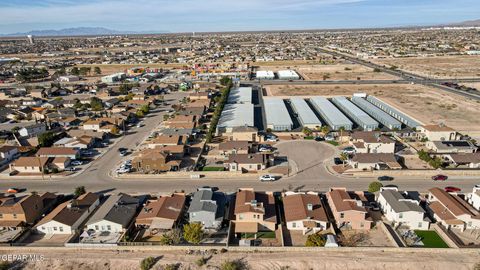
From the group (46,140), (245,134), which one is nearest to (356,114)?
(245,134)

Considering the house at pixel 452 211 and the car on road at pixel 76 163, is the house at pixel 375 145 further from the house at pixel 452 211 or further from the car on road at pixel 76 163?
the car on road at pixel 76 163

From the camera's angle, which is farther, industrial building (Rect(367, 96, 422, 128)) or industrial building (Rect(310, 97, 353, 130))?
industrial building (Rect(367, 96, 422, 128))

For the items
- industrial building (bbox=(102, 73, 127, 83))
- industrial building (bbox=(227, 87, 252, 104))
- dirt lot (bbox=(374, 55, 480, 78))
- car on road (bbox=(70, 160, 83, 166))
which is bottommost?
car on road (bbox=(70, 160, 83, 166))

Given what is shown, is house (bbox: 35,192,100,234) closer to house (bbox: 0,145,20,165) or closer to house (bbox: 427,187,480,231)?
house (bbox: 0,145,20,165)

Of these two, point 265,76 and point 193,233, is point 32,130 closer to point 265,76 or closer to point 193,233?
point 193,233

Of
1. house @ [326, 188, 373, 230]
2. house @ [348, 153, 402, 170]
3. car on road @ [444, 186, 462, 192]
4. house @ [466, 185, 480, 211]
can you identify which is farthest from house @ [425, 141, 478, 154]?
house @ [326, 188, 373, 230]

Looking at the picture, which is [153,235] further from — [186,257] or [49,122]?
[49,122]
